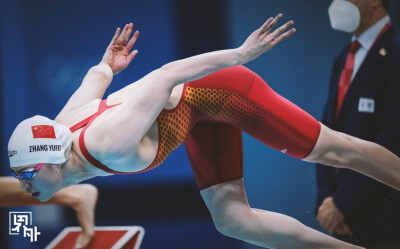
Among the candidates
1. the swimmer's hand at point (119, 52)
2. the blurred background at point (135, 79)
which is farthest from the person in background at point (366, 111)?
the swimmer's hand at point (119, 52)

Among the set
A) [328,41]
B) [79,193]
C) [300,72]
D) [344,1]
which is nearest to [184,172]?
[79,193]

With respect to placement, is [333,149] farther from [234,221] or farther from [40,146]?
[40,146]

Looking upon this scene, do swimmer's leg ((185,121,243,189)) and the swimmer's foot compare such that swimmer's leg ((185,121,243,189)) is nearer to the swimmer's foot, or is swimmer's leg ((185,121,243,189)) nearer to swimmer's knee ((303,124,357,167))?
swimmer's knee ((303,124,357,167))

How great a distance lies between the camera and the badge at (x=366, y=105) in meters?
3.38

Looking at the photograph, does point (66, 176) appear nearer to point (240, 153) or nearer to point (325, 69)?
point (240, 153)

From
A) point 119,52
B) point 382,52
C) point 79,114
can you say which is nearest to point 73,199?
point 119,52

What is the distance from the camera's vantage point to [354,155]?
2.76 meters

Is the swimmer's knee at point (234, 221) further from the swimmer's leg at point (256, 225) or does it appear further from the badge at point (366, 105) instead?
the badge at point (366, 105)

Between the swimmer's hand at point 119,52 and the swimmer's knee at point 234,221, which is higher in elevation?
the swimmer's hand at point 119,52

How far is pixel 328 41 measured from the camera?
3703 millimetres

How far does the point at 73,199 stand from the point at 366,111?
2026 mm

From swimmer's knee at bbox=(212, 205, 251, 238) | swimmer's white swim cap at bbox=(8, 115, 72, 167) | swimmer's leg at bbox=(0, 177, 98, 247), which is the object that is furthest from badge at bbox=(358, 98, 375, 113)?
swimmer's leg at bbox=(0, 177, 98, 247)

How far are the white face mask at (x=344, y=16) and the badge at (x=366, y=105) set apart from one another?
429 mm

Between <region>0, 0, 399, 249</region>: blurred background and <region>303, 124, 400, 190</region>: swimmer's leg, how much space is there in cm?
102
